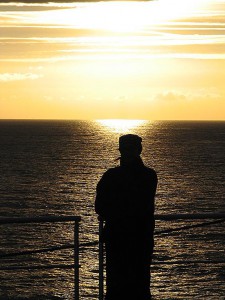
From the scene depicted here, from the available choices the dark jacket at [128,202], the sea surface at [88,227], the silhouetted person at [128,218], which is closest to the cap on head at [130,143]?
the silhouetted person at [128,218]

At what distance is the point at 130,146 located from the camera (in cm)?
615

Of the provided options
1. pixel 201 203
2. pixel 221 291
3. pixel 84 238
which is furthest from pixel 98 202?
pixel 201 203

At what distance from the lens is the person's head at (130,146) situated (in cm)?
614

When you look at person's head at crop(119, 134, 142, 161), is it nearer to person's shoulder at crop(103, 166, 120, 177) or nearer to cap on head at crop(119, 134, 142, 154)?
cap on head at crop(119, 134, 142, 154)

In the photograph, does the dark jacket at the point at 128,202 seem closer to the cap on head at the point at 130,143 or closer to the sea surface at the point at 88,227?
the cap on head at the point at 130,143

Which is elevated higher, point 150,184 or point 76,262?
point 150,184

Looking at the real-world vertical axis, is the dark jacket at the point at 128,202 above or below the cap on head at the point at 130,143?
below

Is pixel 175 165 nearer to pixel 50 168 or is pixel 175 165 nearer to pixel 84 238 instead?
pixel 50 168

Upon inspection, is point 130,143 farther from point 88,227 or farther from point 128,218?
point 88,227

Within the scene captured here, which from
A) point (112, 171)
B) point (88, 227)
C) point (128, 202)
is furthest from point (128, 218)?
point (88, 227)

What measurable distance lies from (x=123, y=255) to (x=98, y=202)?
1.60 ft

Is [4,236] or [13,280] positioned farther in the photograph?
[4,236]

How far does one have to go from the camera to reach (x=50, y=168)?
111062 mm

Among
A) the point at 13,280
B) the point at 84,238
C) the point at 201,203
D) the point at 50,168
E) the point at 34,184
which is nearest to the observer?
the point at 13,280
